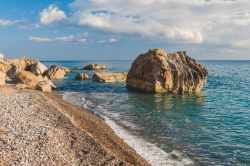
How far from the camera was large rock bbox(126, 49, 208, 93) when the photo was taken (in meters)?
55.5

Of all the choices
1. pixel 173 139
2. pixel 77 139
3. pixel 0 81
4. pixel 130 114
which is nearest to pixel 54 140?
pixel 77 139

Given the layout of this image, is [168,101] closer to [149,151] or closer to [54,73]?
[149,151]

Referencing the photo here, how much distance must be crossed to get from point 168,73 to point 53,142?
124 ft

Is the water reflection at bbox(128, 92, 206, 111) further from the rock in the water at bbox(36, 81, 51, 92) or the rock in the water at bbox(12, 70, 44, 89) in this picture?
the rock in the water at bbox(12, 70, 44, 89)

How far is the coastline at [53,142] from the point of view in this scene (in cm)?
1703

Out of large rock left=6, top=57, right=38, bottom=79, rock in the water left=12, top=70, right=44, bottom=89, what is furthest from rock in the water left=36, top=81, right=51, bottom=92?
large rock left=6, top=57, right=38, bottom=79

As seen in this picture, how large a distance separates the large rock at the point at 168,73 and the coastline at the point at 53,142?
28668mm

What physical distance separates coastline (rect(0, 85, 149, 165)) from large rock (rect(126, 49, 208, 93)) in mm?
28668

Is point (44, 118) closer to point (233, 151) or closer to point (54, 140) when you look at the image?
point (54, 140)

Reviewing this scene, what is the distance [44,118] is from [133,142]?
7106 mm

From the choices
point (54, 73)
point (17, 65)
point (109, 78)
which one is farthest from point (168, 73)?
point (54, 73)

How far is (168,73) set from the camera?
2173 inches

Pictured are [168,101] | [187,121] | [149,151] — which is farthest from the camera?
[168,101]

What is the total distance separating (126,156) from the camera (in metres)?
19.6
